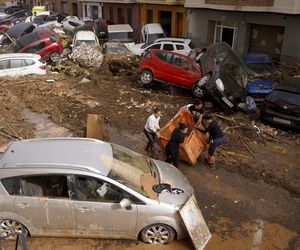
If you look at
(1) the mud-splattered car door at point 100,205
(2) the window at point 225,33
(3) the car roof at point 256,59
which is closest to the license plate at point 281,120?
(3) the car roof at point 256,59

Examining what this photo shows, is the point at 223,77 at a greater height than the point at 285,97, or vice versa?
the point at 223,77

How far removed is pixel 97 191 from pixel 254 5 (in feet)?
49.8

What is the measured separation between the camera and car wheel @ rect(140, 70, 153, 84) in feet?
48.8

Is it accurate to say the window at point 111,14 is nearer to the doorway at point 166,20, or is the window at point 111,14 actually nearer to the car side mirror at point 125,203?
the doorway at point 166,20

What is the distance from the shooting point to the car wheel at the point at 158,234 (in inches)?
235

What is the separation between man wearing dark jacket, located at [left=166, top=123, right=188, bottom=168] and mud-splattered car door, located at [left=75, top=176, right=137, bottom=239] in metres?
2.73

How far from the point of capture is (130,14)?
29969mm

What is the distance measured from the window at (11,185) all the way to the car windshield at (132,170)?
4.59 feet

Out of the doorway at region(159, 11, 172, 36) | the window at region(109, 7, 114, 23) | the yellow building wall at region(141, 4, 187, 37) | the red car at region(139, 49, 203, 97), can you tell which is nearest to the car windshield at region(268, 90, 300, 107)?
the red car at region(139, 49, 203, 97)

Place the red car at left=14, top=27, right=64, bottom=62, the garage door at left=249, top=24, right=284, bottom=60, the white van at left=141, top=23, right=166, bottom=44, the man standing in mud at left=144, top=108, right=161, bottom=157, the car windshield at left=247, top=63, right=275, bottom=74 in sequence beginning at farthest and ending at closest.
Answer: the white van at left=141, top=23, right=166, bottom=44 → the red car at left=14, top=27, right=64, bottom=62 → the garage door at left=249, top=24, right=284, bottom=60 → the car windshield at left=247, top=63, right=275, bottom=74 → the man standing in mud at left=144, top=108, right=161, bottom=157

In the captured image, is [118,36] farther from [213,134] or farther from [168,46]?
[213,134]

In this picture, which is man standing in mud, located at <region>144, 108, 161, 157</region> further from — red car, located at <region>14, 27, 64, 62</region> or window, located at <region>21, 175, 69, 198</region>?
red car, located at <region>14, 27, 64, 62</region>

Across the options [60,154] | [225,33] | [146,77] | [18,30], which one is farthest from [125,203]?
[18,30]

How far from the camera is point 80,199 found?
5699 mm
